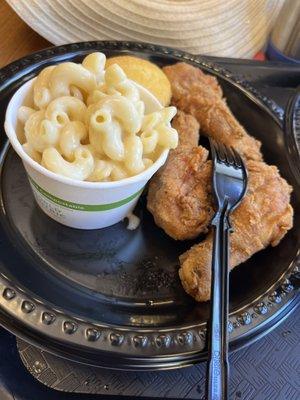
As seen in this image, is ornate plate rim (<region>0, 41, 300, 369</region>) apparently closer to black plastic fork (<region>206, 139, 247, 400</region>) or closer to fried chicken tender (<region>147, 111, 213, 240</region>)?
black plastic fork (<region>206, 139, 247, 400</region>)

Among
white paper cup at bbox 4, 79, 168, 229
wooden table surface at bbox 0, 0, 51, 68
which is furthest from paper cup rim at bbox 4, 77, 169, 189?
wooden table surface at bbox 0, 0, 51, 68

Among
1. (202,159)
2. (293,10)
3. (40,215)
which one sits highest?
(293,10)

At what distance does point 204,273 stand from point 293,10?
31.3 inches

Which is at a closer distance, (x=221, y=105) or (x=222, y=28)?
(x=221, y=105)

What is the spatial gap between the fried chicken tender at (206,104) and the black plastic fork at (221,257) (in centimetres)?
5

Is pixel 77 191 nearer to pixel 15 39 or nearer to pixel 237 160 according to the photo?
pixel 237 160

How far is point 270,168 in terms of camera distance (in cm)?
74

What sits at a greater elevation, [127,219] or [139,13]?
[139,13]

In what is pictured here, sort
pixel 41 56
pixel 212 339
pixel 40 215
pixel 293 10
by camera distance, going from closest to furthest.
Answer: pixel 212 339
pixel 40 215
pixel 41 56
pixel 293 10

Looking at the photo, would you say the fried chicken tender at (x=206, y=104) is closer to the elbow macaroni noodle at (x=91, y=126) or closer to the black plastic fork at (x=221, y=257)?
the black plastic fork at (x=221, y=257)

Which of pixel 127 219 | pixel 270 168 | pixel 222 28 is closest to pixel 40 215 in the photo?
pixel 127 219

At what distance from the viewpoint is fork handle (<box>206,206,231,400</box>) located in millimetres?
484

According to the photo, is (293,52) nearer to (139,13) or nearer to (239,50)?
(239,50)

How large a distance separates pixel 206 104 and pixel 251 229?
0.94 feet
